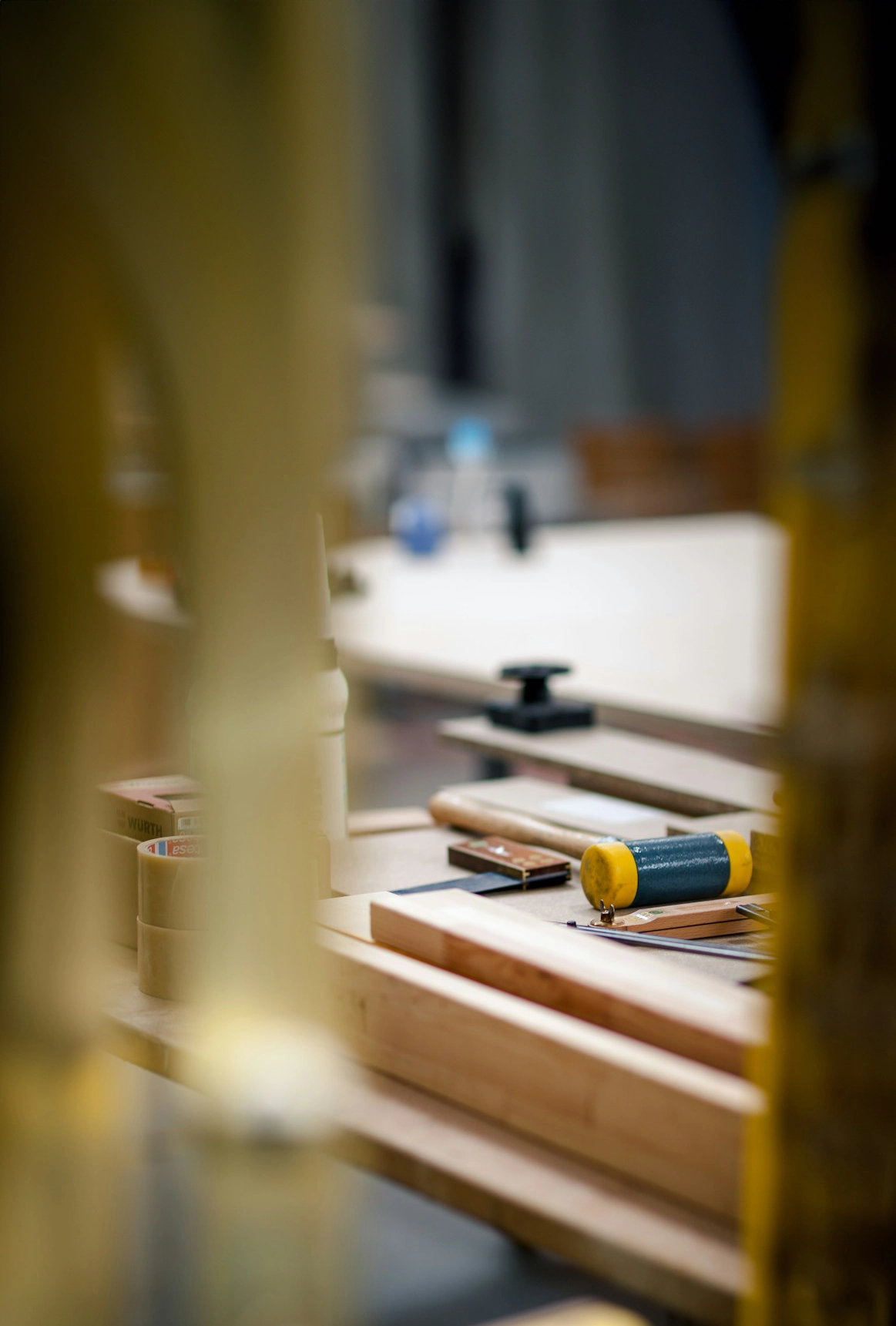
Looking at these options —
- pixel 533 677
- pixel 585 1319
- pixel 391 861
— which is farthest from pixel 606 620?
pixel 585 1319

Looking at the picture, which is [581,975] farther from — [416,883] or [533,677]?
[533,677]

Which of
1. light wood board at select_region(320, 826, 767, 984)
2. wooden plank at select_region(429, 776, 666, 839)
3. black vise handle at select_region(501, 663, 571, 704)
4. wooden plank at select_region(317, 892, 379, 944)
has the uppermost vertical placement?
black vise handle at select_region(501, 663, 571, 704)

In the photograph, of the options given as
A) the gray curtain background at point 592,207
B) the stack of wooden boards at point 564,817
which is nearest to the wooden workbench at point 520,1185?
the stack of wooden boards at point 564,817

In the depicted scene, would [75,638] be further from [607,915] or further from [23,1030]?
[607,915]

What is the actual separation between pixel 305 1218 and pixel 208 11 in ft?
1.11

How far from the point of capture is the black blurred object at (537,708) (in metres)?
2.06

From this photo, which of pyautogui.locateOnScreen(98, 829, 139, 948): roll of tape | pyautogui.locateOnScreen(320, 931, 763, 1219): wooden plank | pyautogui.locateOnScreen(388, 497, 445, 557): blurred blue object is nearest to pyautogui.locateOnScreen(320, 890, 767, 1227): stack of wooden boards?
pyautogui.locateOnScreen(320, 931, 763, 1219): wooden plank

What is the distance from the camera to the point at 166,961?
1192 millimetres

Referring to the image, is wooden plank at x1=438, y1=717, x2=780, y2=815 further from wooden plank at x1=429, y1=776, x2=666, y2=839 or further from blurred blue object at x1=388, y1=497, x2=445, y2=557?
blurred blue object at x1=388, y1=497, x2=445, y2=557

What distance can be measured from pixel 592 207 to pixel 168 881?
9833mm

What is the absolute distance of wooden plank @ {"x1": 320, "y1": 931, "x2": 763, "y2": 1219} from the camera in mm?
856

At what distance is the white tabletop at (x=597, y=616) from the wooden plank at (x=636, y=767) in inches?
5.1

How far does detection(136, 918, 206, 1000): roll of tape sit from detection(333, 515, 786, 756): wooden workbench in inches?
21.9

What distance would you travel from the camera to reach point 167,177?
1.29ft
